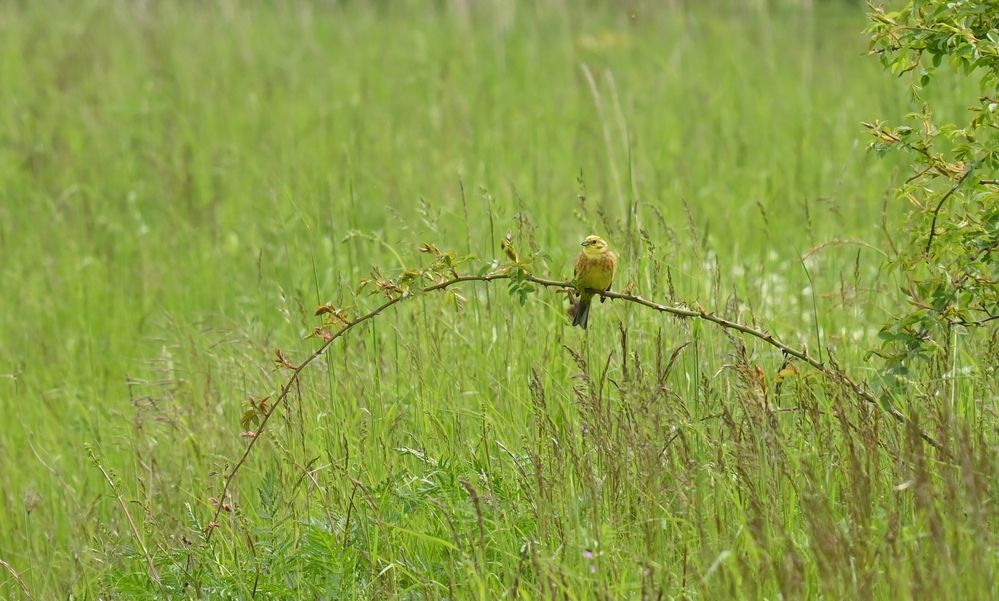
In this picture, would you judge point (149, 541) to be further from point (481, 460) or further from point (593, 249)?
point (593, 249)

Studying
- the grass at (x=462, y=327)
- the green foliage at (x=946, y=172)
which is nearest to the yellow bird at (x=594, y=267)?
the grass at (x=462, y=327)

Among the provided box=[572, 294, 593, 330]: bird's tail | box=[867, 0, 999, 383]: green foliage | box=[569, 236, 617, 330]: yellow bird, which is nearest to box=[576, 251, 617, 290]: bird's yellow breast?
box=[569, 236, 617, 330]: yellow bird

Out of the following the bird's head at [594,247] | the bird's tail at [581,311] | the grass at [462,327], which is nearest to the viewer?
the grass at [462,327]

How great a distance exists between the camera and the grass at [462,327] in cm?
306

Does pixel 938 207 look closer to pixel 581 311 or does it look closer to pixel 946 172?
pixel 946 172

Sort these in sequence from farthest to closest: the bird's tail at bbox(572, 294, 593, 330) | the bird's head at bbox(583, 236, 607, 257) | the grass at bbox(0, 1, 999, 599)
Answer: the bird's tail at bbox(572, 294, 593, 330), the bird's head at bbox(583, 236, 607, 257), the grass at bbox(0, 1, 999, 599)

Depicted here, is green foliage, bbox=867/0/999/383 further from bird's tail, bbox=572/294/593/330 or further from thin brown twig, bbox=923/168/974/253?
bird's tail, bbox=572/294/593/330

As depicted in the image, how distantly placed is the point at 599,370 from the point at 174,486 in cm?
126

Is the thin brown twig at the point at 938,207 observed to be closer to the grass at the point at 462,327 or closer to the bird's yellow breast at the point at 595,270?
the grass at the point at 462,327

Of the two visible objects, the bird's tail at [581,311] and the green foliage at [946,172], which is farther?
the bird's tail at [581,311]

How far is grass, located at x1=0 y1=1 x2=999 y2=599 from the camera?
306 cm

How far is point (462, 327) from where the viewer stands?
4.41 metres

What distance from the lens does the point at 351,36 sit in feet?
33.2

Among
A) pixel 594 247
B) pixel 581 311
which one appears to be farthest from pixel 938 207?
pixel 581 311
